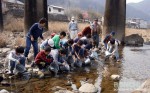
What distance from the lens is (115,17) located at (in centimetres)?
2055

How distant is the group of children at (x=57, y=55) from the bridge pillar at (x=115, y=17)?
7.82 m

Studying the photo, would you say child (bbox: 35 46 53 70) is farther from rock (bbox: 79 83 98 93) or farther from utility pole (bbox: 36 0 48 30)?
utility pole (bbox: 36 0 48 30)

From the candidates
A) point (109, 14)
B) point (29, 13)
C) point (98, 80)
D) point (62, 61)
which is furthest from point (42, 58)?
point (109, 14)

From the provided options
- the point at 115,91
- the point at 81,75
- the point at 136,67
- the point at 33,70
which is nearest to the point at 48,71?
the point at 33,70

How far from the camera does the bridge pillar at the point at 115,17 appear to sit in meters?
20.4

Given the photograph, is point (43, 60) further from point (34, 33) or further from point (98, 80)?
point (98, 80)

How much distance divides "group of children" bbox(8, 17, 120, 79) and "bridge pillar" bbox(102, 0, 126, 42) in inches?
308

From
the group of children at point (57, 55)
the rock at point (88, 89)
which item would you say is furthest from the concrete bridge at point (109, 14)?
the rock at point (88, 89)

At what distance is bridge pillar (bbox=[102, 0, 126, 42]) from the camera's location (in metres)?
20.4

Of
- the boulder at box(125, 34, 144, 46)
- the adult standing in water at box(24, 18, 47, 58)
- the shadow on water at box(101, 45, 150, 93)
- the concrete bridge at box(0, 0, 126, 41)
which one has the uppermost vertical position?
the concrete bridge at box(0, 0, 126, 41)

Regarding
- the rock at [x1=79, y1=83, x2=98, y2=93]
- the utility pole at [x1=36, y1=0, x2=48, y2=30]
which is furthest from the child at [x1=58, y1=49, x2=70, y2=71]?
the utility pole at [x1=36, y1=0, x2=48, y2=30]

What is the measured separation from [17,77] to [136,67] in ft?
16.5

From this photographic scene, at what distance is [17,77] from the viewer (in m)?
9.10

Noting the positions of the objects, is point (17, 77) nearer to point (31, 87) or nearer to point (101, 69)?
point (31, 87)
